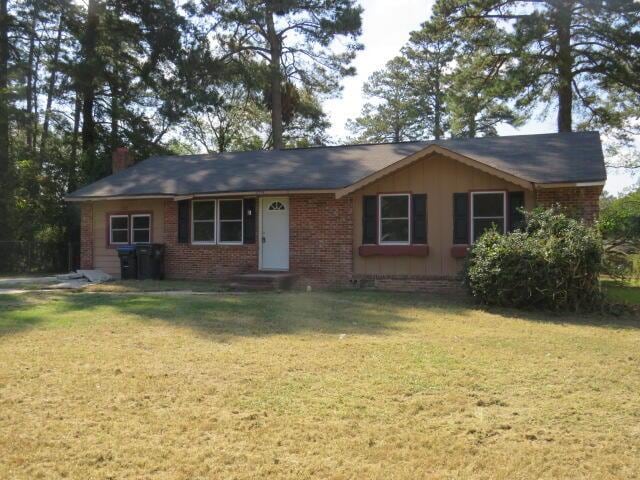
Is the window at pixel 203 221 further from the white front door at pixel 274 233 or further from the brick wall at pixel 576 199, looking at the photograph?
the brick wall at pixel 576 199

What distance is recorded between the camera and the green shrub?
34.0 ft

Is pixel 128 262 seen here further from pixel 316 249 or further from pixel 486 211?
pixel 486 211

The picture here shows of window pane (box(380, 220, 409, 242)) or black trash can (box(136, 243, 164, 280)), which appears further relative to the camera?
black trash can (box(136, 243, 164, 280))

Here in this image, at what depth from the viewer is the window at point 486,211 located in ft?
45.3

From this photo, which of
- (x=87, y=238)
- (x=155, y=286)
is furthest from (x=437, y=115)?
(x=155, y=286)

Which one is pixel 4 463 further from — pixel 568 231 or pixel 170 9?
pixel 170 9

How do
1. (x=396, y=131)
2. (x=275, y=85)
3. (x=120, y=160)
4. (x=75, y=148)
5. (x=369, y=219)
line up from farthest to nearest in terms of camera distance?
(x=396, y=131)
(x=275, y=85)
(x=75, y=148)
(x=120, y=160)
(x=369, y=219)

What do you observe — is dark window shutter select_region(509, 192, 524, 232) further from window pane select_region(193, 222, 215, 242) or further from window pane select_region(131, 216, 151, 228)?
window pane select_region(131, 216, 151, 228)

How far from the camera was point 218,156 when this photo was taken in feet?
68.2

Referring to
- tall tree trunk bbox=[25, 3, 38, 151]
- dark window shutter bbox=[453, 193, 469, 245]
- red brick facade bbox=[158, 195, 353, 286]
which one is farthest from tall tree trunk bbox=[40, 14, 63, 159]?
dark window shutter bbox=[453, 193, 469, 245]

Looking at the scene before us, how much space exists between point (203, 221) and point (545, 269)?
9910mm

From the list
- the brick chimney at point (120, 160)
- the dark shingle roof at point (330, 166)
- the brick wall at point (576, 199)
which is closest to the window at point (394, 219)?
the dark shingle roof at point (330, 166)

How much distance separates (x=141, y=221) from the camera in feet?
57.9

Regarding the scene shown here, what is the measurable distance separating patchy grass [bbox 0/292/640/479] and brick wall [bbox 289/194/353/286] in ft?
19.9
